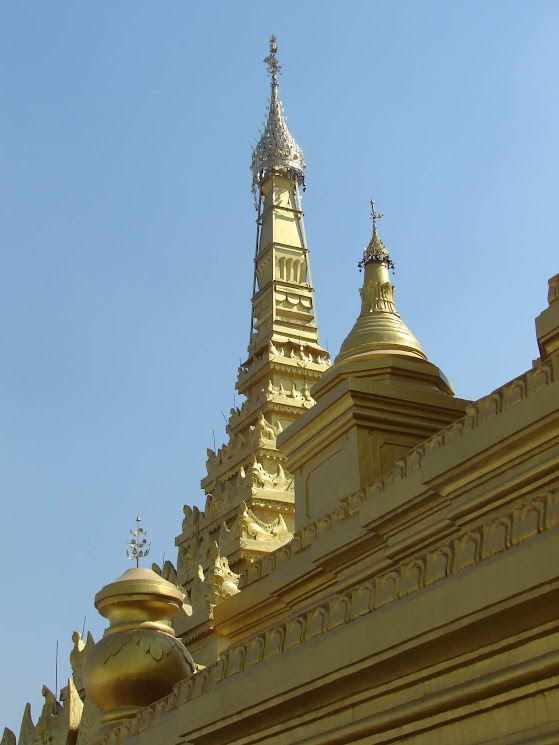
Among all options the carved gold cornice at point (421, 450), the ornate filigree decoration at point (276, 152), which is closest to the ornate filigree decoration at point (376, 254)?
the carved gold cornice at point (421, 450)

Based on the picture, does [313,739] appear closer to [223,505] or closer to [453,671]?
[453,671]

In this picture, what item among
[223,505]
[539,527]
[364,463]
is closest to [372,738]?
[539,527]

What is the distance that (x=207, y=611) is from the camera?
21828 millimetres

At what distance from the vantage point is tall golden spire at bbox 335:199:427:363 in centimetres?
1539

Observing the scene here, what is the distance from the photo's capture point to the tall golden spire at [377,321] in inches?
606

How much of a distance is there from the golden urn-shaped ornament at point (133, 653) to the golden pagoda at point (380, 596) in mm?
24

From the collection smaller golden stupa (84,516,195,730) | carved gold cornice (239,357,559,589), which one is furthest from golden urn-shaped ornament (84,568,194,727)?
carved gold cornice (239,357,559,589)

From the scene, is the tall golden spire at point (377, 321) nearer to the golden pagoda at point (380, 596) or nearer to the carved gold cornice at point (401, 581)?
the golden pagoda at point (380, 596)

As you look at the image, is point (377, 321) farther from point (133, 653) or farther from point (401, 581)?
point (401, 581)

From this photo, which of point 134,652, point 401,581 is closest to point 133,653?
point 134,652

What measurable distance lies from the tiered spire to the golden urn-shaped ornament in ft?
31.6

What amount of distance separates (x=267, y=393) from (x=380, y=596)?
24.3 m

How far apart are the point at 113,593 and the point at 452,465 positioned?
453 cm

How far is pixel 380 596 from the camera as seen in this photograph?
7.14 meters
